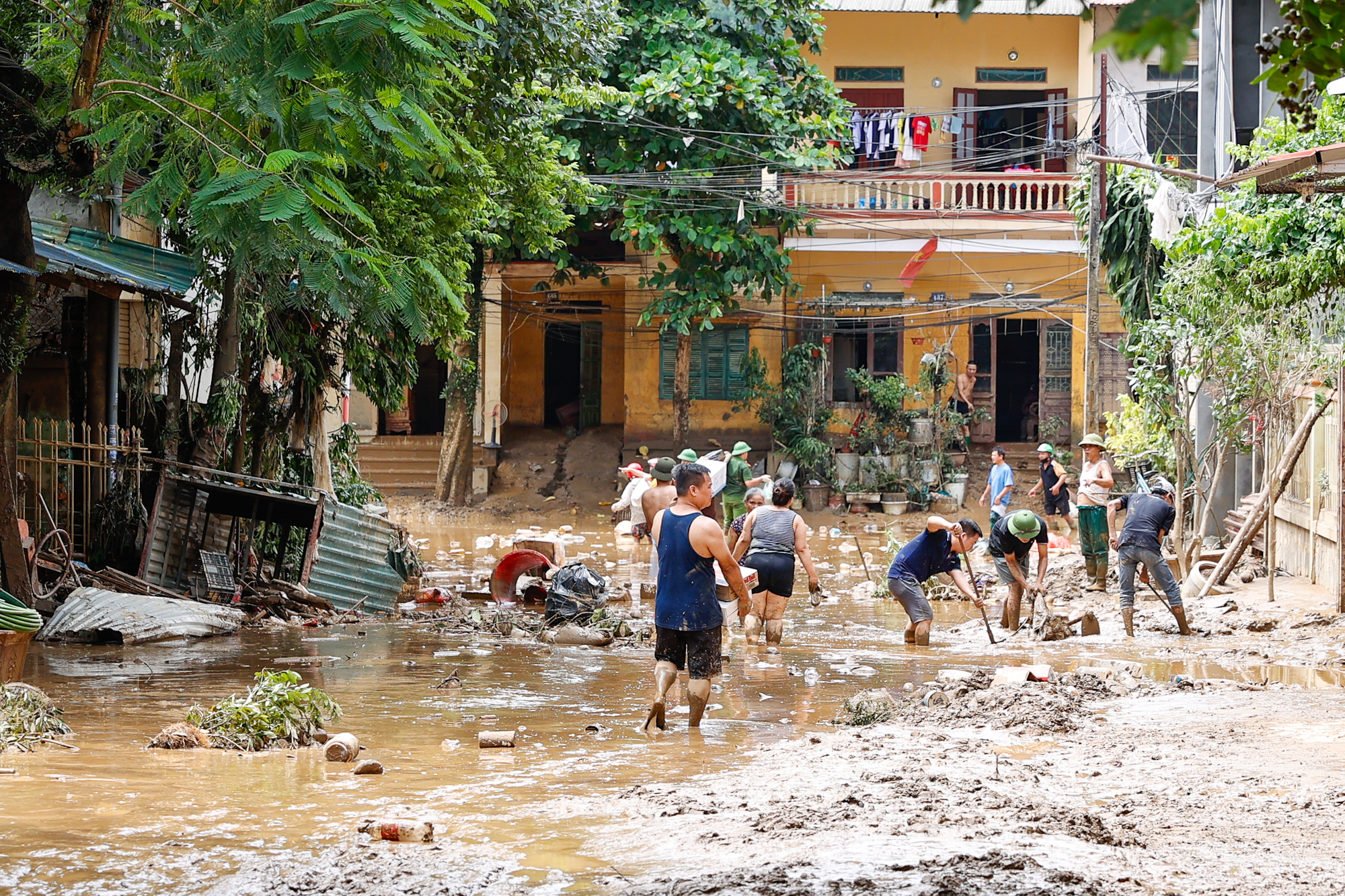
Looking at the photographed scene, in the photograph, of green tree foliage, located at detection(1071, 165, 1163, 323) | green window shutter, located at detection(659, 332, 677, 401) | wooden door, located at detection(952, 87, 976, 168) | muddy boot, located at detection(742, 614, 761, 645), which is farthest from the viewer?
wooden door, located at detection(952, 87, 976, 168)

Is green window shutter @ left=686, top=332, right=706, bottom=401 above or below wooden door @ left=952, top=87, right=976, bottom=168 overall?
below

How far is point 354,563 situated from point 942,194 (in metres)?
16.0

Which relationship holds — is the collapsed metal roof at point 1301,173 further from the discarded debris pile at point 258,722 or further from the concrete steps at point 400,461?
the concrete steps at point 400,461

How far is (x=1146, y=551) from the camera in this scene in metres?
11.1

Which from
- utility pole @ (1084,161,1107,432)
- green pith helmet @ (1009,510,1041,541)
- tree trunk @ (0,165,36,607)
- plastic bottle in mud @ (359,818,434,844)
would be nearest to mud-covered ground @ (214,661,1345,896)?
plastic bottle in mud @ (359,818,434,844)

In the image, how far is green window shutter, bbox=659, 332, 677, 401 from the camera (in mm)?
26156

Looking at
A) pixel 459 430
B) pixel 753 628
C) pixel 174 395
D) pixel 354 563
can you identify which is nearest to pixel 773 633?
pixel 753 628

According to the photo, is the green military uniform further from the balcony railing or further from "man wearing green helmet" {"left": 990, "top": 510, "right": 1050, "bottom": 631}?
the balcony railing

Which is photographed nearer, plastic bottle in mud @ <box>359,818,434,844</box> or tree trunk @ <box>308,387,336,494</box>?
plastic bottle in mud @ <box>359,818,434,844</box>

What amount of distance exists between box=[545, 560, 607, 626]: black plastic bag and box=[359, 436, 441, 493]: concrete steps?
13.9 meters

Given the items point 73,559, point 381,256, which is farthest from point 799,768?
point 73,559

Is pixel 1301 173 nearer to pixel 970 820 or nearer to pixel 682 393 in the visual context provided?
pixel 970 820

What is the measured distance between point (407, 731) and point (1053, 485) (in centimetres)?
1224

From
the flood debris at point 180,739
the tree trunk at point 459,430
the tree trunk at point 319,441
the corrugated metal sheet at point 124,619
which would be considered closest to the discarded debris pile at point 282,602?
the corrugated metal sheet at point 124,619
